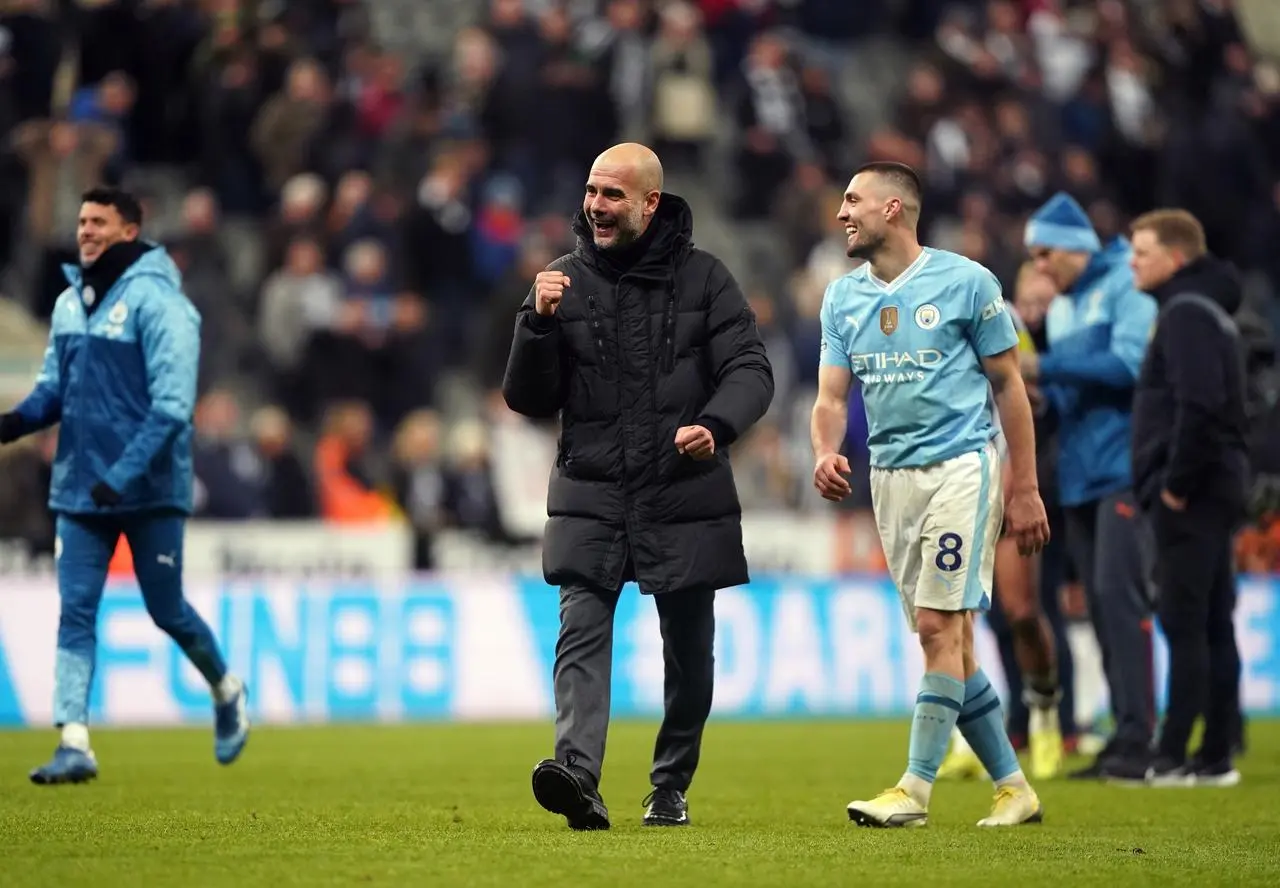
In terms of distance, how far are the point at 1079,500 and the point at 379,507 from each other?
8.36 metres

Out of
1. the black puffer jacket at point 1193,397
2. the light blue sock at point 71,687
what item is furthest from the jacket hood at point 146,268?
the black puffer jacket at point 1193,397

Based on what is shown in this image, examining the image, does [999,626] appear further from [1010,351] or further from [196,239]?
[196,239]

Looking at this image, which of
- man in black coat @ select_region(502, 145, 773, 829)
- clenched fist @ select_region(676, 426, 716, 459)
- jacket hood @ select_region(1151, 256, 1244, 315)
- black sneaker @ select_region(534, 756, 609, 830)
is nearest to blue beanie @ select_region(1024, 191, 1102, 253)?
jacket hood @ select_region(1151, 256, 1244, 315)

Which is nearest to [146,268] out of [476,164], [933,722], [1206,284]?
[933,722]

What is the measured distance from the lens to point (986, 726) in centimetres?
784

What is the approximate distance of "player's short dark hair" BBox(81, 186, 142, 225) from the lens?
991 cm

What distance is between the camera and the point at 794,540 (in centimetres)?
1712

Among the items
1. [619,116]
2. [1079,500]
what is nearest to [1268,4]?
[619,116]

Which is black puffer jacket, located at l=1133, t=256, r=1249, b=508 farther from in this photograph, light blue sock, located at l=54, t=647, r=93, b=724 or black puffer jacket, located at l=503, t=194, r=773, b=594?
light blue sock, located at l=54, t=647, r=93, b=724

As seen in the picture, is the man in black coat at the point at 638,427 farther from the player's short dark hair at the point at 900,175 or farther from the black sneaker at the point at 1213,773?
the black sneaker at the point at 1213,773

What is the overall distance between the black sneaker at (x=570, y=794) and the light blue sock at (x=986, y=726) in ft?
4.47

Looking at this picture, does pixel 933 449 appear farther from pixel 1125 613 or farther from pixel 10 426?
pixel 10 426

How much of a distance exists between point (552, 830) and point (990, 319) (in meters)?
2.31

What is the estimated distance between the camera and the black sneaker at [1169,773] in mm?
9938
